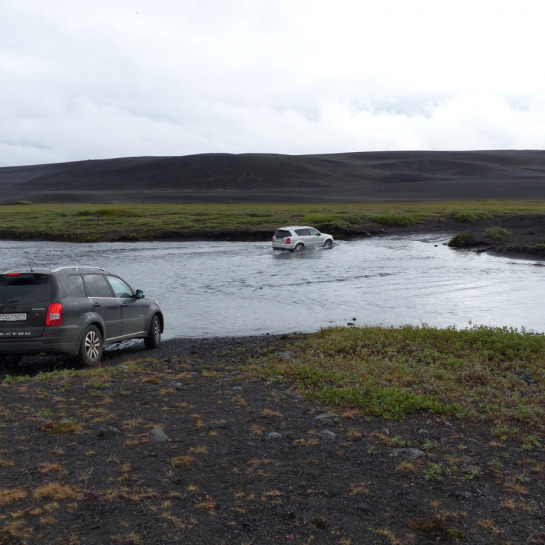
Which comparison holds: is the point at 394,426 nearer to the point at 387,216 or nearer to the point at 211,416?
the point at 211,416

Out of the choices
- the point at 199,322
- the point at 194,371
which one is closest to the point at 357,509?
the point at 194,371

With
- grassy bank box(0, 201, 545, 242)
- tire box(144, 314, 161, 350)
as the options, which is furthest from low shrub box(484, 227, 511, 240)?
tire box(144, 314, 161, 350)

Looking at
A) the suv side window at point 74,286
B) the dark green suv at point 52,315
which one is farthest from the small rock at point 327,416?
the suv side window at point 74,286

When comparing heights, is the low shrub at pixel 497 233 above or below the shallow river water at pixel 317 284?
above

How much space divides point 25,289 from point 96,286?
147 centimetres

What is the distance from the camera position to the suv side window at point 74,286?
1110 cm

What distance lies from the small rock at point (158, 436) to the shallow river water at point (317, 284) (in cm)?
912

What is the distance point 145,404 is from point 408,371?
389 centimetres

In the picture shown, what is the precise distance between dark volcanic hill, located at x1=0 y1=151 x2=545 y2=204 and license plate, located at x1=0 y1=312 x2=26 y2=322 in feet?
347

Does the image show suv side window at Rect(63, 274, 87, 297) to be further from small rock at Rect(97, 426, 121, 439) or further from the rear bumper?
small rock at Rect(97, 426, 121, 439)

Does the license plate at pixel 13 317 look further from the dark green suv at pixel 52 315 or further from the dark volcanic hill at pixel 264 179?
the dark volcanic hill at pixel 264 179

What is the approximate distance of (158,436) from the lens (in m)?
6.66

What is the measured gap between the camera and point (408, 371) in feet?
31.2

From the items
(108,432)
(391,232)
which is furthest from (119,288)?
(391,232)
